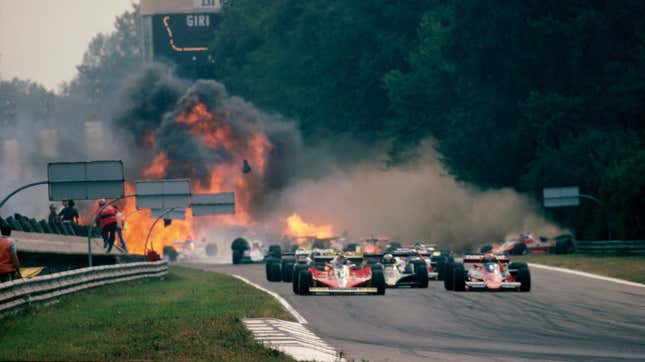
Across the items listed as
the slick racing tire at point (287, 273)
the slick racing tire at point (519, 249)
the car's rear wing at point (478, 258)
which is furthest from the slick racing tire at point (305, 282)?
the slick racing tire at point (519, 249)

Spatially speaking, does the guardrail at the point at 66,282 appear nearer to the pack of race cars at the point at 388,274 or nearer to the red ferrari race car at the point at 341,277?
the pack of race cars at the point at 388,274

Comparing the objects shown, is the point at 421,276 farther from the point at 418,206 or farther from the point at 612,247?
the point at 418,206

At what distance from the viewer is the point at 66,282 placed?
32.5 metres

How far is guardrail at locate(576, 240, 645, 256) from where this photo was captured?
55.1 m

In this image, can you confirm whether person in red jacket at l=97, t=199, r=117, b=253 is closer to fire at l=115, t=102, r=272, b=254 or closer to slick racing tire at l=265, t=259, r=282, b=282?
slick racing tire at l=265, t=259, r=282, b=282

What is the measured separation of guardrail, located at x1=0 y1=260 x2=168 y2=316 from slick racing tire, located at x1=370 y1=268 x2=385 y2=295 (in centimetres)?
808

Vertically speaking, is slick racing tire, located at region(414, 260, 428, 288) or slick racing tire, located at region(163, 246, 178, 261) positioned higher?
slick racing tire, located at region(163, 246, 178, 261)

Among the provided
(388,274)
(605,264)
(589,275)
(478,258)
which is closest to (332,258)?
(388,274)

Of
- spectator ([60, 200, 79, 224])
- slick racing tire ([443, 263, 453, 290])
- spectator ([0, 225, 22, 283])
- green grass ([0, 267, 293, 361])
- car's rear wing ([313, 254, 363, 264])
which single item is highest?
spectator ([60, 200, 79, 224])

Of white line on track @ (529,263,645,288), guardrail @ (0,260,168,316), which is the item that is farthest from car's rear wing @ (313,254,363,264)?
white line on track @ (529,263,645,288)

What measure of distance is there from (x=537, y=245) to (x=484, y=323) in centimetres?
4355

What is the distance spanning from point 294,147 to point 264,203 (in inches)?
240

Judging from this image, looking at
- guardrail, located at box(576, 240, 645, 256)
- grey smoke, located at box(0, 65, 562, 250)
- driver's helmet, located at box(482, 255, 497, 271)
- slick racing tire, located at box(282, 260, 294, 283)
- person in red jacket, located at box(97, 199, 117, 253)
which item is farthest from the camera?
grey smoke, located at box(0, 65, 562, 250)

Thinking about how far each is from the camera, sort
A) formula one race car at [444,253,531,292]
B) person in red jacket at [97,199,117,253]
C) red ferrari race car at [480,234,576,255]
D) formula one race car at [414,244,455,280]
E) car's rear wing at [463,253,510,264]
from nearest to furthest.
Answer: formula one race car at [444,253,531,292] → car's rear wing at [463,253,510,264] → formula one race car at [414,244,455,280] → person in red jacket at [97,199,117,253] → red ferrari race car at [480,234,576,255]
